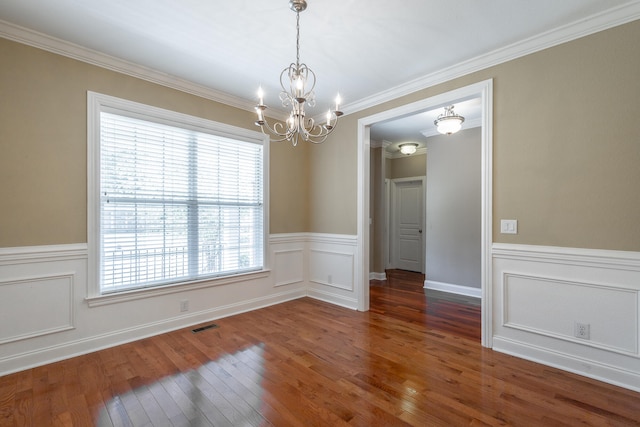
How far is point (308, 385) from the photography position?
7.24ft

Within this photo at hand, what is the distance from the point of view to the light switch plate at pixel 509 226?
8.79ft

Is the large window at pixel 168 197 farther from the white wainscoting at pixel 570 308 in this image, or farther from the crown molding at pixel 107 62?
the white wainscoting at pixel 570 308

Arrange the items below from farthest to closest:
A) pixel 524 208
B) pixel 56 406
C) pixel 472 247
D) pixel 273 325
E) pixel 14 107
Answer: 1. pixel 472 247
2. pixel 273 325
3. pixel 524 208
4. pixel 14 107
5. pixel 56 406

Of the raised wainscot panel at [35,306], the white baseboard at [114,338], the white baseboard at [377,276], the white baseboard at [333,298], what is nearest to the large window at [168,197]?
the raised wainscot panel at [35,306]

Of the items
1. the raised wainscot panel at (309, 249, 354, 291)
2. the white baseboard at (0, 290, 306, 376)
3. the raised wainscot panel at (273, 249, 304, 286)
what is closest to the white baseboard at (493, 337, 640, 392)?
the raised wainscot panel at (309, 249, 354, 291)

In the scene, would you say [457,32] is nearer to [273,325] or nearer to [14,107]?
[273,325]

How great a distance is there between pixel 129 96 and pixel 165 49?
655mm

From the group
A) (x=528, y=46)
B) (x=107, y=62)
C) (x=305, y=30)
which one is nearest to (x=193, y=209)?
(x=107, y=62)

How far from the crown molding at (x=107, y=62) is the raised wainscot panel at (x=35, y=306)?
6.37 feet

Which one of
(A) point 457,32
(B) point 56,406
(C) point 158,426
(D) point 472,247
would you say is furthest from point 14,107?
(D) point 472,247

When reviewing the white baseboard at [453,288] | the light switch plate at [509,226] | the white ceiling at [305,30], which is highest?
the white ceiling at [305,30]

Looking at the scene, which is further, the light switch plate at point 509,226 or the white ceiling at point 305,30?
the light switch plate at point 509,226

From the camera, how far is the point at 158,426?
1.78 metres

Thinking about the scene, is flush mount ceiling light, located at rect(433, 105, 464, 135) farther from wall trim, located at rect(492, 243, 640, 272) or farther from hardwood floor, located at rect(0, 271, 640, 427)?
hardwood floor, located at rect(0, 271, 640, 427)
